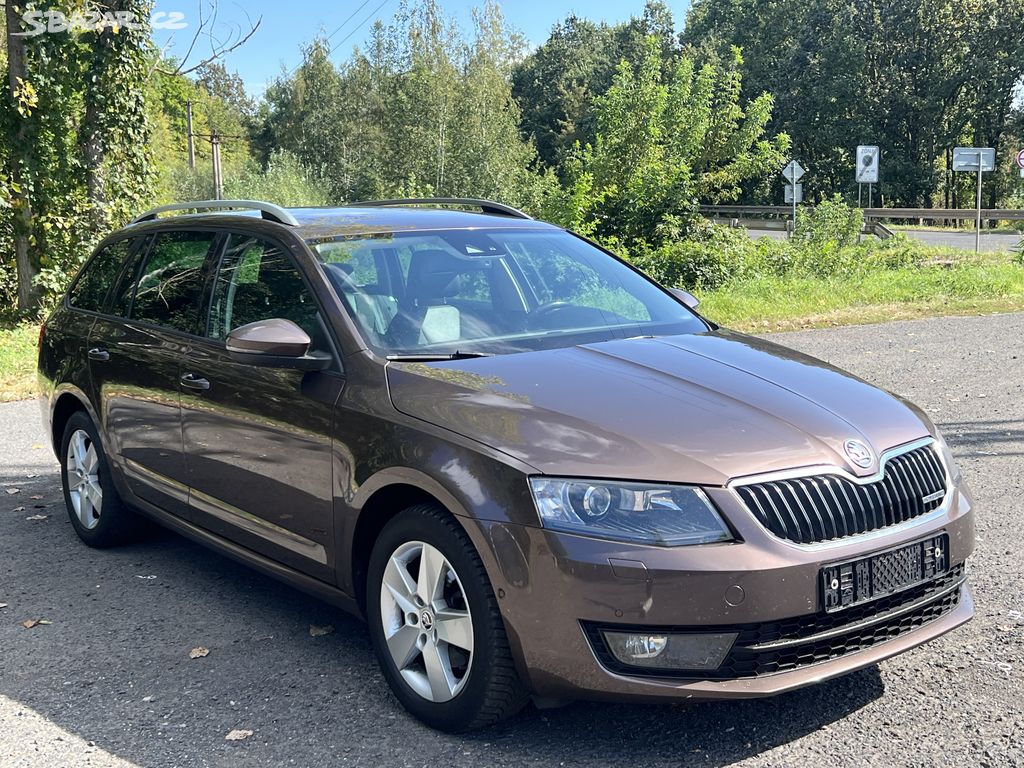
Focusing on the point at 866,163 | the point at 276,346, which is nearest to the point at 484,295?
the point at 276,346

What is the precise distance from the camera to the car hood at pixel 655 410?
3.02 meters

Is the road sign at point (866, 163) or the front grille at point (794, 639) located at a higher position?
the road sign at point (866, 163)

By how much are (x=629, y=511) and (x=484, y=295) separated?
1597mm

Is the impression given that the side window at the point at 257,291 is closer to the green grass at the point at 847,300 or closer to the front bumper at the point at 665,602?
the front bumper at the point at 665,602

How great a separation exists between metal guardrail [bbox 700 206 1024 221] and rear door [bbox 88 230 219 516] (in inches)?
910

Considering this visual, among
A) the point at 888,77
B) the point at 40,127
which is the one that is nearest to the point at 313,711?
the point at 40,127

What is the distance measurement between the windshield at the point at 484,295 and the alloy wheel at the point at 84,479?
209cm

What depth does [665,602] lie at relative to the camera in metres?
2.87

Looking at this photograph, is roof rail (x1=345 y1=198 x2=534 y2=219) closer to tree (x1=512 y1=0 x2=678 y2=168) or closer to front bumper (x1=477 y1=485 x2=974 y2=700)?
front bumper (x1=477 y1=485 x2=974 y2=700)

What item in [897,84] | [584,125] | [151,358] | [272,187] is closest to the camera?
[151,358]

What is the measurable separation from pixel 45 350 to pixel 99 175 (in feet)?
31.5

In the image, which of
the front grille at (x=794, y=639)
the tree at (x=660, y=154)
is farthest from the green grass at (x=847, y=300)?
the front grille at (x=794, y=639)

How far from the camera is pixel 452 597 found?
3266 millimetres

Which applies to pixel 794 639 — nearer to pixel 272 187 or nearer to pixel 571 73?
pixel 272 187
